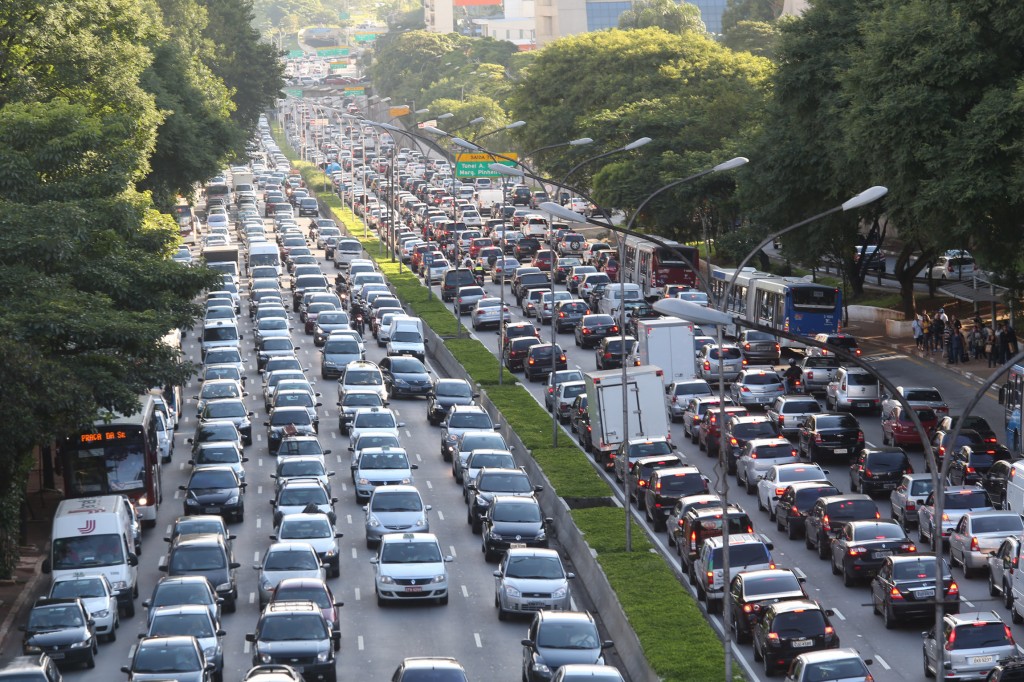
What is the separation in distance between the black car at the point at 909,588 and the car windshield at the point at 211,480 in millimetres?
16897

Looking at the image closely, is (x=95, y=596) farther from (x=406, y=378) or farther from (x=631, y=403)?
(x=406, y=378)

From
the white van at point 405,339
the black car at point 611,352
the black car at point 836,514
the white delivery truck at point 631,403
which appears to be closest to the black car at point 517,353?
the black car at point 611,352

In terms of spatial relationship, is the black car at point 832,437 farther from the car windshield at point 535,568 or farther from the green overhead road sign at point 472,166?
the green overhead road sign at point 472,166

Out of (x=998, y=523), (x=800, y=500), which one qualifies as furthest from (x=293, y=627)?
(x=998, y=523)

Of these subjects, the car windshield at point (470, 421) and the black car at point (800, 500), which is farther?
the car windshield at point (470, 421)

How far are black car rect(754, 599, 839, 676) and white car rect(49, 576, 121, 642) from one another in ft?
40.5

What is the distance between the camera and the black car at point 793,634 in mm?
29750

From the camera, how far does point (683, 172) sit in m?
85.7

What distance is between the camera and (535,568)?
3453 cm

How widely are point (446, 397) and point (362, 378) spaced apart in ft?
12.1

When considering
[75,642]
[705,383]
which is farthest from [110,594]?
[705,383]

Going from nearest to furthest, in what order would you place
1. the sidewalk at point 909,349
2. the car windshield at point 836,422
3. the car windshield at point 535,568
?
the car windshield at point 535,568, the car windshield at point 836,422, the sidewalk at point 909,349

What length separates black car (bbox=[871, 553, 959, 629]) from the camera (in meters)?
32.1

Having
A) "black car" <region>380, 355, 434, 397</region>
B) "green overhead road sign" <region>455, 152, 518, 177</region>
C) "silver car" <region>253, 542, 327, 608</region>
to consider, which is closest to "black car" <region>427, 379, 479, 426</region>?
"black car" <region>380, 355, 434, 397</region>
